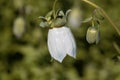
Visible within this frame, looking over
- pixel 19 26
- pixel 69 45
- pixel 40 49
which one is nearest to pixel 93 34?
pixel 69 45

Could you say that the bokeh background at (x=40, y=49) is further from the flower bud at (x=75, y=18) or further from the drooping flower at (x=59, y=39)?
the drooping flower at (x=59, y=39)

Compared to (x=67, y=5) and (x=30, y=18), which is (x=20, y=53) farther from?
(x=67, y=5)

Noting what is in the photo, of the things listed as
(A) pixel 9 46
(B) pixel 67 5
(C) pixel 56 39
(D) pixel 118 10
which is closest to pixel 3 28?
(A) pixel 9 46

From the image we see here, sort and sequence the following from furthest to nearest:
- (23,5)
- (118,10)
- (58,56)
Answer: (118,10)
(23,5)
(58,56)

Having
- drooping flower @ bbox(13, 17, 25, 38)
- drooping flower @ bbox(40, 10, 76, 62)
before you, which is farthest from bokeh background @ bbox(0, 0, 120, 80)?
drooping flower @ bbox(40, 10, 76, 62)

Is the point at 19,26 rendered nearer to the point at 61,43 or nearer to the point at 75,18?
the point at 75,18

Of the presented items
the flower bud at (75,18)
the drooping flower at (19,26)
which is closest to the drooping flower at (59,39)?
the drooping flower at (19,26)
